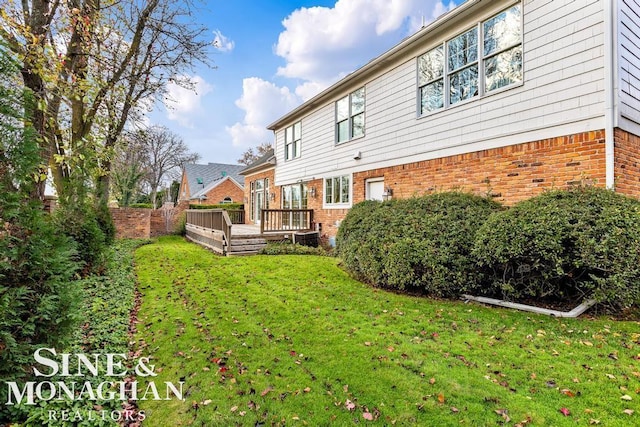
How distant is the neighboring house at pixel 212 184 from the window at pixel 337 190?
19780 mm

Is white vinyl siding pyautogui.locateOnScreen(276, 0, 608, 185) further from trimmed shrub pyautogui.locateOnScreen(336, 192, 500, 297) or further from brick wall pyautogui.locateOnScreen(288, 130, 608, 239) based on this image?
trimmed shrub pyautogui.locateOnScreen(336, 192, 500, 297)

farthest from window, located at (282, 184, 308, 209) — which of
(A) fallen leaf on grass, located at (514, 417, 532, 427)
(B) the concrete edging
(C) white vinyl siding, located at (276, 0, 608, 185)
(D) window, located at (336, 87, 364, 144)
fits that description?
(A) fallen leaf on grass, located at (514, 417, 532, 427)

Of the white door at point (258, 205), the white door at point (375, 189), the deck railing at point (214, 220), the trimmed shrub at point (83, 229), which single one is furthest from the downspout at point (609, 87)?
the white door at point (258, 205)

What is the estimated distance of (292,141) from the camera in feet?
54.1

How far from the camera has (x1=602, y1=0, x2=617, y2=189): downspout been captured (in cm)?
553

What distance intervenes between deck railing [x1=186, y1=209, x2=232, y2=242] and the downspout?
9730 mm

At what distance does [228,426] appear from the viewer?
2658 mm

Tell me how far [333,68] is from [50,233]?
15.4 meters

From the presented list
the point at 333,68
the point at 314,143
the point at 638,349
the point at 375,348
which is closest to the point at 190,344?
the point at 375,348

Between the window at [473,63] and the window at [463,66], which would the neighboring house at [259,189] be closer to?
the window at [473,63]

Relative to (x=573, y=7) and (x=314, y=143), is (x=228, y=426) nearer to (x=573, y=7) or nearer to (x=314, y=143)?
(x=573, y=7)

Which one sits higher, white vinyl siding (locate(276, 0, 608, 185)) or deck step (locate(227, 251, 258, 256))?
white vinyl siding (locate(276, 0, 608, 185))

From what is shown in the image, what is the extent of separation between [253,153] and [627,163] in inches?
1724

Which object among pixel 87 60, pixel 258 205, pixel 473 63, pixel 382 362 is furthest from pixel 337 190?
pixel 382 362
